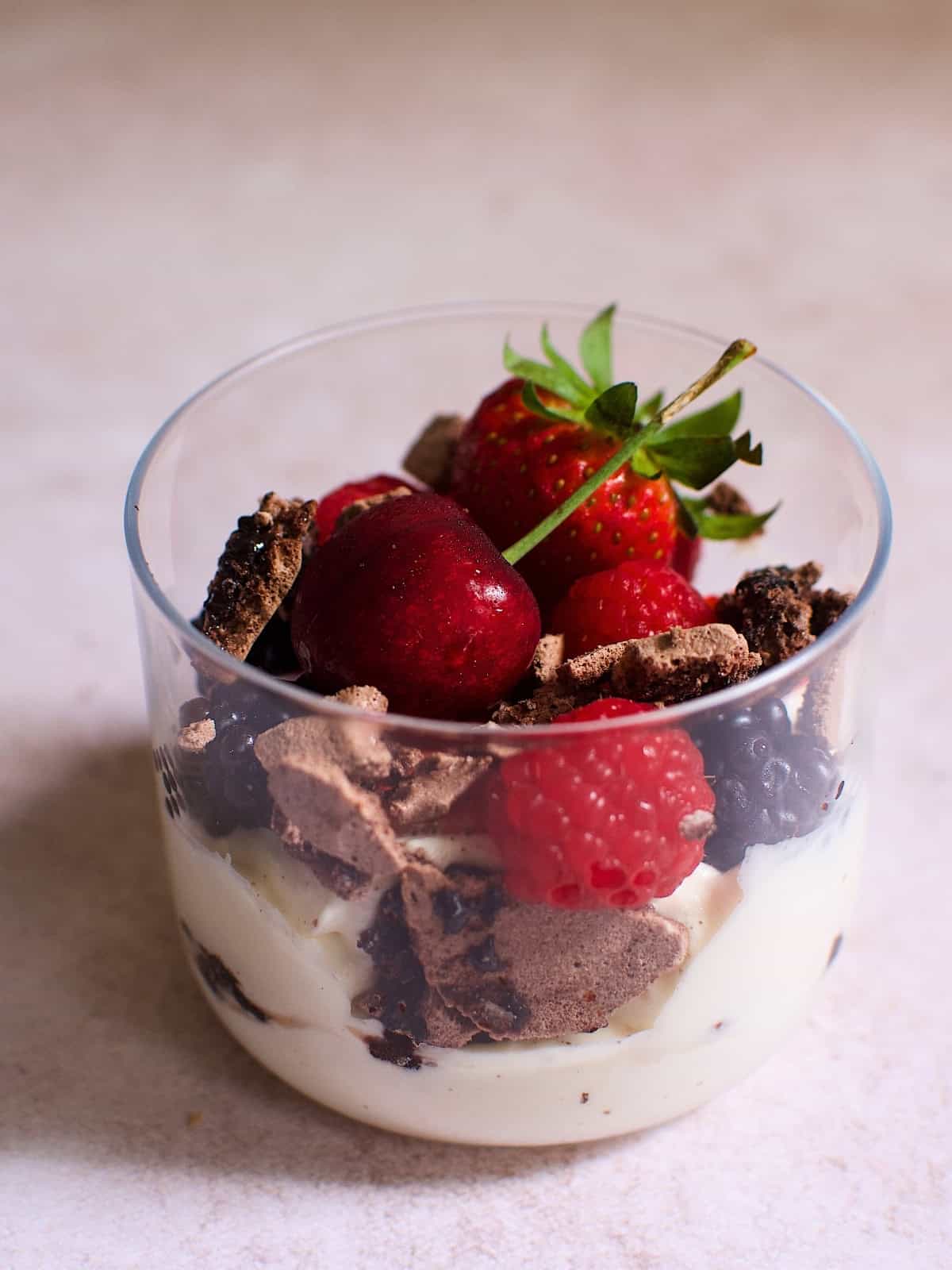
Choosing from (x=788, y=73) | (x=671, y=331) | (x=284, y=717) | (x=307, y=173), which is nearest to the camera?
(x=284, y=717)

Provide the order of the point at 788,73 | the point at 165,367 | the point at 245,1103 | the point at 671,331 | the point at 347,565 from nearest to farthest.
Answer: the point at 347,565, the point at 245,1103, the point at 671,331, the point at 165,367, the point at 788,73

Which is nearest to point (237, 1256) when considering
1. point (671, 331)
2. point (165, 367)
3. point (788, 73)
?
point (671, 331)

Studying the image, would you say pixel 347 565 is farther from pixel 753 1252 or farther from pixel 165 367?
pixel 165 367

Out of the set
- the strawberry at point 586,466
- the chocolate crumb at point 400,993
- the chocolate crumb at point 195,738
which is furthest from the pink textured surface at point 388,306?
the strawberry at point 586,466

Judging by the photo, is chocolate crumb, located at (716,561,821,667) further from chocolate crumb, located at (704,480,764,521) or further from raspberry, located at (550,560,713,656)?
chocolate crumb, located at (704,480,764,521)

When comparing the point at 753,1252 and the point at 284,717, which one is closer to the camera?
the point at 284,717

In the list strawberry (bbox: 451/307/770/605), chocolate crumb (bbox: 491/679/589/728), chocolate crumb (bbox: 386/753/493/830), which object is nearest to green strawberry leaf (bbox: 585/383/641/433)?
strawberry (bbox: 451/307/770/605)

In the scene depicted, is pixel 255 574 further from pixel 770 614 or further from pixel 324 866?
pixel 770 614

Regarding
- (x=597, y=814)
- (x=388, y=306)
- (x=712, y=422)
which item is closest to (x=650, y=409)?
(x=712, y=422)
